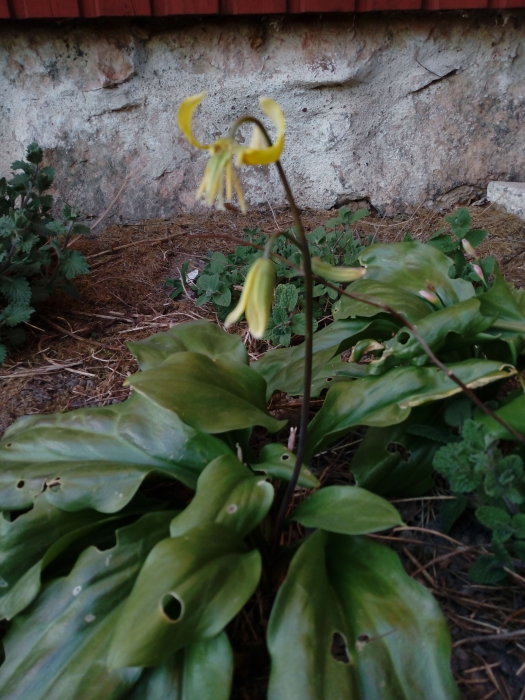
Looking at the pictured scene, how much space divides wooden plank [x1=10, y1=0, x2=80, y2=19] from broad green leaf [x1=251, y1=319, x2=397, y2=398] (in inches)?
69.8

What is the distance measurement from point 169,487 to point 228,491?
0.44m

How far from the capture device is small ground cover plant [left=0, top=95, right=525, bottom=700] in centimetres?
104

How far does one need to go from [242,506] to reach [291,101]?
89.0 inches

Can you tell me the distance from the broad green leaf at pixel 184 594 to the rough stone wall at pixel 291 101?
2269mm

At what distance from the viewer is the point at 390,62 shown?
2902mm

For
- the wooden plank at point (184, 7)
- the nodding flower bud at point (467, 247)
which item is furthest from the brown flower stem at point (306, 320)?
the wooden plank at point (184, 7)

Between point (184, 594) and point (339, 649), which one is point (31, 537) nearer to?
point (184, 594)

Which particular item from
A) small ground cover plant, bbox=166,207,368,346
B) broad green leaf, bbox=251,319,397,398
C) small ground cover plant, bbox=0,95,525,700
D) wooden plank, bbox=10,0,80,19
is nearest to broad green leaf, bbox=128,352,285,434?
small ground cover plant, bbox=0,95,525,700

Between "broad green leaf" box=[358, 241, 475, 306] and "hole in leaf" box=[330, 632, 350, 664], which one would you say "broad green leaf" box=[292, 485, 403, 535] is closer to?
"hole in leaf" box=[330, 632, 350, 664]

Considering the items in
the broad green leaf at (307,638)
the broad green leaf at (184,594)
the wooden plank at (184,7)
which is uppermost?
the wooden plank at (184,7)

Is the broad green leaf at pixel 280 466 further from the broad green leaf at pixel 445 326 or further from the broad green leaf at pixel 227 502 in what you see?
the broad green leaf at pixel 445 326

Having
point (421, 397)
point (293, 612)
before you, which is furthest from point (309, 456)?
point (293, 612)

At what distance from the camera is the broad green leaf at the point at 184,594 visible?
973 millimetres

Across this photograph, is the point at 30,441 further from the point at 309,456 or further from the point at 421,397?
the point at 421,397
